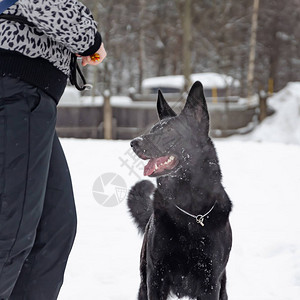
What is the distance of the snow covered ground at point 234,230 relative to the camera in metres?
2.79

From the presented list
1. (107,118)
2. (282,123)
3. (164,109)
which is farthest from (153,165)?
(282,123)

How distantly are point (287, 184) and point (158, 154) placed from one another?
4.31m

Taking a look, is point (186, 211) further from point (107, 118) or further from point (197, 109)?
point (107, 118)

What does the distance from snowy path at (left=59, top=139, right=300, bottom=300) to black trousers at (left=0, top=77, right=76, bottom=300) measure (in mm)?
1152

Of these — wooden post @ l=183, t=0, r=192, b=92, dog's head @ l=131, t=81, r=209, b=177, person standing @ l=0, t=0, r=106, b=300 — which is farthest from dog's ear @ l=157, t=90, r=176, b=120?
wooden post @ l=183, t=0, r=192, b=92

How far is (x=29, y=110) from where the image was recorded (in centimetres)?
134

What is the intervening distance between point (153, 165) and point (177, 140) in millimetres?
187

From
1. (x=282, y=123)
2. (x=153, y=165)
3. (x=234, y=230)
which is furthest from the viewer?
(x=282, y=123)

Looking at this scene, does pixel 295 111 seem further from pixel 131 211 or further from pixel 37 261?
pixel 37 261

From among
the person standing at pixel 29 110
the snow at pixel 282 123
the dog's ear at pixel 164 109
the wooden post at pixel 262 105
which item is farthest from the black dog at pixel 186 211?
the wooden post at pixel 262 105

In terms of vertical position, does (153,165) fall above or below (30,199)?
below

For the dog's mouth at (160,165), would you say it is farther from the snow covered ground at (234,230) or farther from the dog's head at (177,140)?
the snow covered ground at (234,230)

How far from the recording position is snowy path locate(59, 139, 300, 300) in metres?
2.76

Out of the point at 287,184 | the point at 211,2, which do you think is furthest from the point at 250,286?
the point at 211,2
